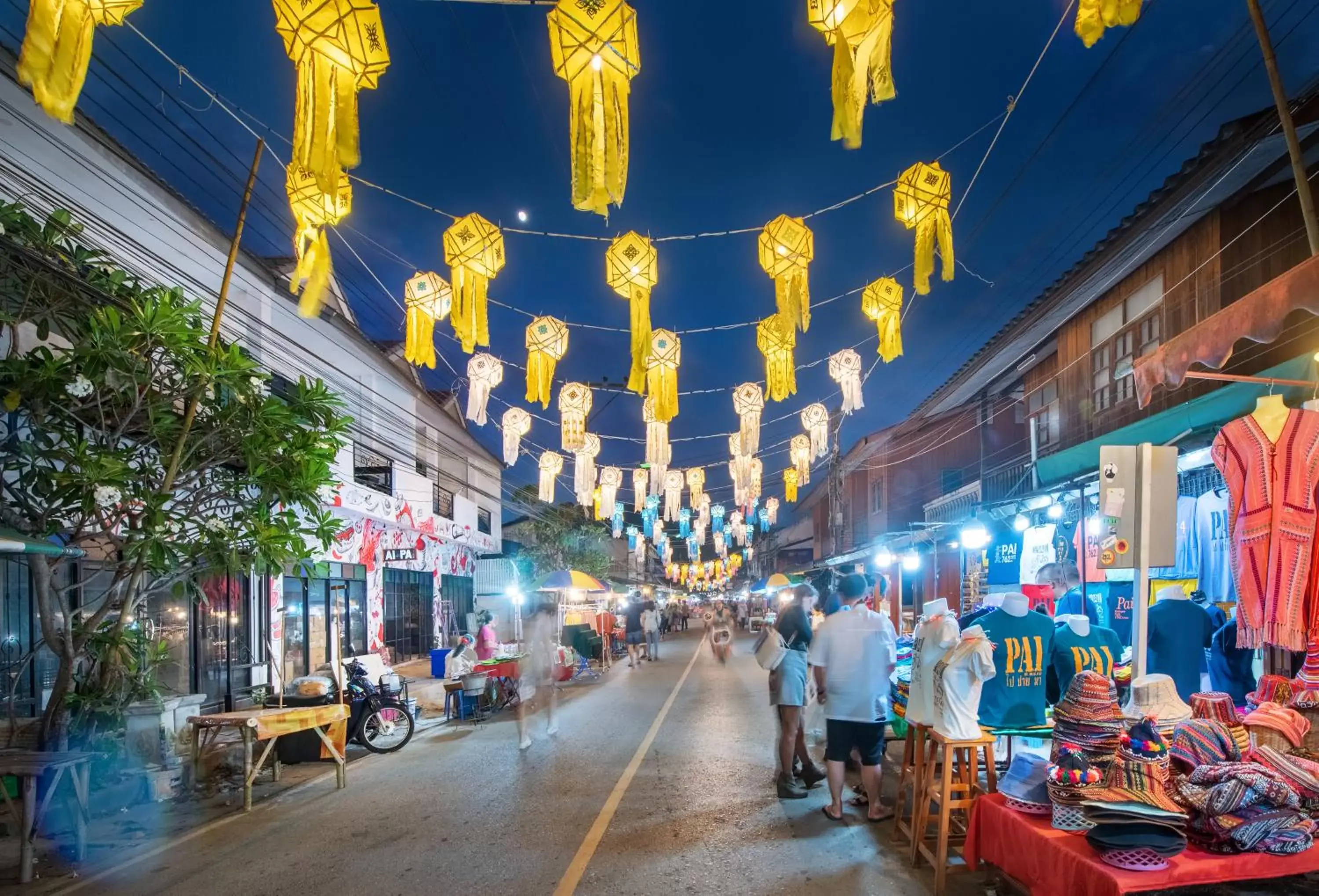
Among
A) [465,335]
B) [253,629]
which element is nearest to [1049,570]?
[465,335]

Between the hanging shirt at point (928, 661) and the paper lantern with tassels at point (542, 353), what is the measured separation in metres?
7.95

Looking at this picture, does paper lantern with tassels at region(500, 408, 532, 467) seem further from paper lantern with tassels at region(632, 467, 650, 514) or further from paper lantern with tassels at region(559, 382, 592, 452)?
paper lantern with tassels at region(632, 467, 650, 514)

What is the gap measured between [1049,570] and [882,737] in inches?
Answer: 161

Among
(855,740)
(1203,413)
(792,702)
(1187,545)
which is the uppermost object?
(1203,413)

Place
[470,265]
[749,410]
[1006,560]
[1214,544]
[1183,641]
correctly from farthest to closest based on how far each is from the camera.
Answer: [749,410] < [1006,560] < [470,265] < [1214,544] < [1183,641]

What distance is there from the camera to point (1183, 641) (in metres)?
6.80

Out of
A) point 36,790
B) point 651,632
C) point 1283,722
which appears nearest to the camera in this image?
point 1283,722

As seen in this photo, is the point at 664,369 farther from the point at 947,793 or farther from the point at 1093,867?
the point at 1093,867

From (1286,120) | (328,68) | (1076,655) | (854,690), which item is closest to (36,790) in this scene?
(328,68)

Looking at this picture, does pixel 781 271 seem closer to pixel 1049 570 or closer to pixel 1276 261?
pixel 1049 570

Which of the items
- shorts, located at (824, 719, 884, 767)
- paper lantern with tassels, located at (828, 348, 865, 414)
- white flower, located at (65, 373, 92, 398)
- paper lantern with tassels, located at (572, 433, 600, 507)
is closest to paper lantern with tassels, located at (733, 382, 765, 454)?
paper lantern with tassels, located at (828, 348, 865, 414)

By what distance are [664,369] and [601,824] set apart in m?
7.72

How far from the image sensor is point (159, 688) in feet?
32.0

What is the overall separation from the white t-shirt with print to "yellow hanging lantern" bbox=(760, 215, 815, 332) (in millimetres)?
4044
